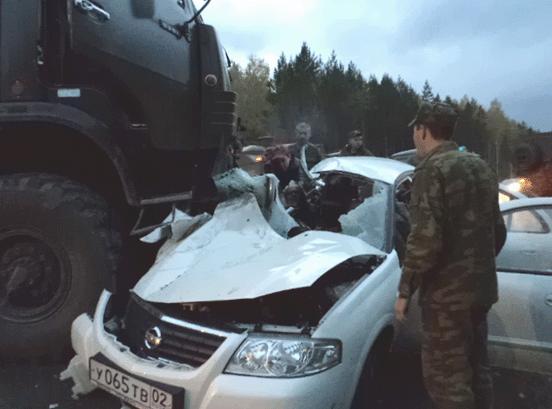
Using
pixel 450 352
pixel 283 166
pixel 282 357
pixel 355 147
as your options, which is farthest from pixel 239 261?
pixel 355 147

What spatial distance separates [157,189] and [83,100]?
0.89 meters

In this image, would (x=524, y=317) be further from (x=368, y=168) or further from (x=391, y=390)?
(x=368, y=168)

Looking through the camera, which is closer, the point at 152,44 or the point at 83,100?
the point at 83,100

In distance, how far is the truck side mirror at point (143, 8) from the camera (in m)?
4.00

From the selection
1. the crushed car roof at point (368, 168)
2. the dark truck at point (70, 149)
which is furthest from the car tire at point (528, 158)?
the dark truck at point (70, 149)

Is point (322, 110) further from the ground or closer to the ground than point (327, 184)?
further from the ground

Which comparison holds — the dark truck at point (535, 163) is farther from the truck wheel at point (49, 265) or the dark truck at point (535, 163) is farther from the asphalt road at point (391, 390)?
the truck wheel at point (49, 265)

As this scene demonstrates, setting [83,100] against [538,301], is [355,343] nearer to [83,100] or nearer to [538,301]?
[538,301]

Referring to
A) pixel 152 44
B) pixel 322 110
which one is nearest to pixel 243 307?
pixel 152 44

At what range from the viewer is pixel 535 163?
25.4 feet

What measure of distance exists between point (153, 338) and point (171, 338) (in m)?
0.10

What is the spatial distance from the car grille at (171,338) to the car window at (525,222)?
7.11ft

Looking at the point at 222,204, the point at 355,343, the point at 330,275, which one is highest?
the point at 222,204

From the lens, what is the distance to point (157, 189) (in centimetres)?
430
